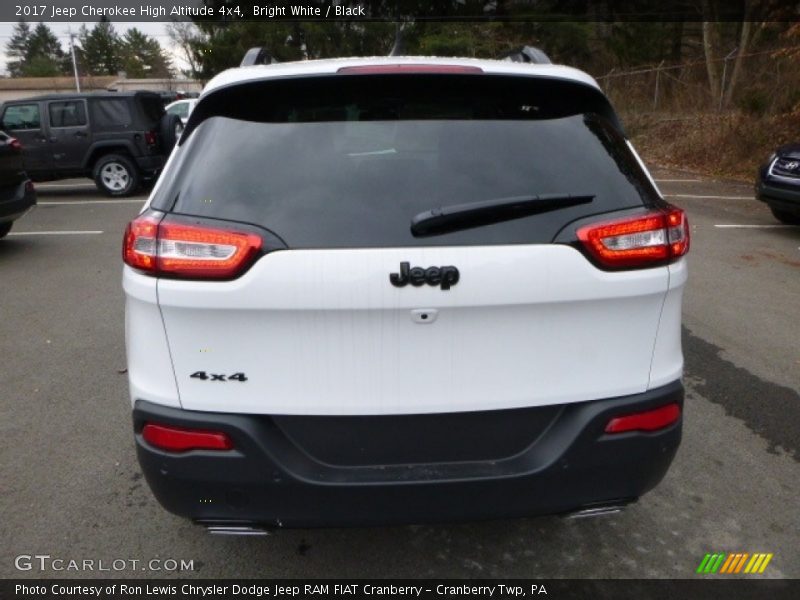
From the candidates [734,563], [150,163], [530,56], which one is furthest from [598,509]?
[150,163]

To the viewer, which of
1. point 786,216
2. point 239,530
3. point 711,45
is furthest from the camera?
point 711,45

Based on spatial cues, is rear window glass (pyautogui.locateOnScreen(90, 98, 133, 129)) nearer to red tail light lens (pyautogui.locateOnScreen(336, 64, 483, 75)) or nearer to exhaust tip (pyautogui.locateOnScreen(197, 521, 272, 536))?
red tail light lens (pyautogui.locateOnScreen(336, 64, 483, 75))

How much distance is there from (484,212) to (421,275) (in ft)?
0.91

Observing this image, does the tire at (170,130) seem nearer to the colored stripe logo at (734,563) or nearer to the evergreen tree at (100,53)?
the colored stripe logo at (734,563)

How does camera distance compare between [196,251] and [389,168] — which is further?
[389,168]

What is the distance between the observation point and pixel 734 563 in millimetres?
2498

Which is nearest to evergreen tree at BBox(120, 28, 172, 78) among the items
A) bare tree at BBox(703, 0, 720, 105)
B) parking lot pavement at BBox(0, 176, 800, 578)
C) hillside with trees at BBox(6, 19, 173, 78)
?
hillside with trees at BBox(6, 19, 173, 78)

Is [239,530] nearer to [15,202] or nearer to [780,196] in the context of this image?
[15,202]

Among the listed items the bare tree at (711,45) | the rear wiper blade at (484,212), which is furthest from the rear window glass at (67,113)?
the bare tree at (711,45)

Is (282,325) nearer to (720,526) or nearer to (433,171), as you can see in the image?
(433,171)

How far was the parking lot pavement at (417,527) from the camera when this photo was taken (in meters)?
2.50

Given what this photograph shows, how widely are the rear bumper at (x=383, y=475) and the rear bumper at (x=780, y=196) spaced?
7.47 metres

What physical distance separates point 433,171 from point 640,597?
173cm

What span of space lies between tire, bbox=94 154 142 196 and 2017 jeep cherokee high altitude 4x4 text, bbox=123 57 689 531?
451 inches
